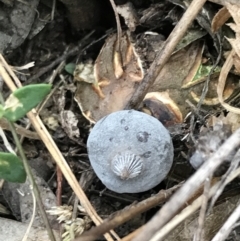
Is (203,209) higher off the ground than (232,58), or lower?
lower

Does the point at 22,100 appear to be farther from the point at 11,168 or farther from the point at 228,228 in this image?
the point at 228,228

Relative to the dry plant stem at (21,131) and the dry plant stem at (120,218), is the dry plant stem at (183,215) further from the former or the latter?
the dry plant stem at (21,131)

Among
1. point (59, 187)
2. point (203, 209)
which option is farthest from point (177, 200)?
point (59, 187)

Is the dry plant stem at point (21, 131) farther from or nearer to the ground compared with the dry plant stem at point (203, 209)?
farther from the ground

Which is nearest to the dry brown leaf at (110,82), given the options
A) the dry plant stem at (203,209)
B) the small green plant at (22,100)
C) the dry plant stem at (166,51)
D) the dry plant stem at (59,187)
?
the dry plant stem at (166,51)

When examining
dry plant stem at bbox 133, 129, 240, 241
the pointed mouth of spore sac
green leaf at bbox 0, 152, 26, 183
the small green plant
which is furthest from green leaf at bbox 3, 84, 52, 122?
dry plant stem at bbox 133, 129, 240, 241

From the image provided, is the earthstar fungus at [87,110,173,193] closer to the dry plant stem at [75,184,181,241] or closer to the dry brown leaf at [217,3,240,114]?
the dry plant stem at [75,184,181,241]
